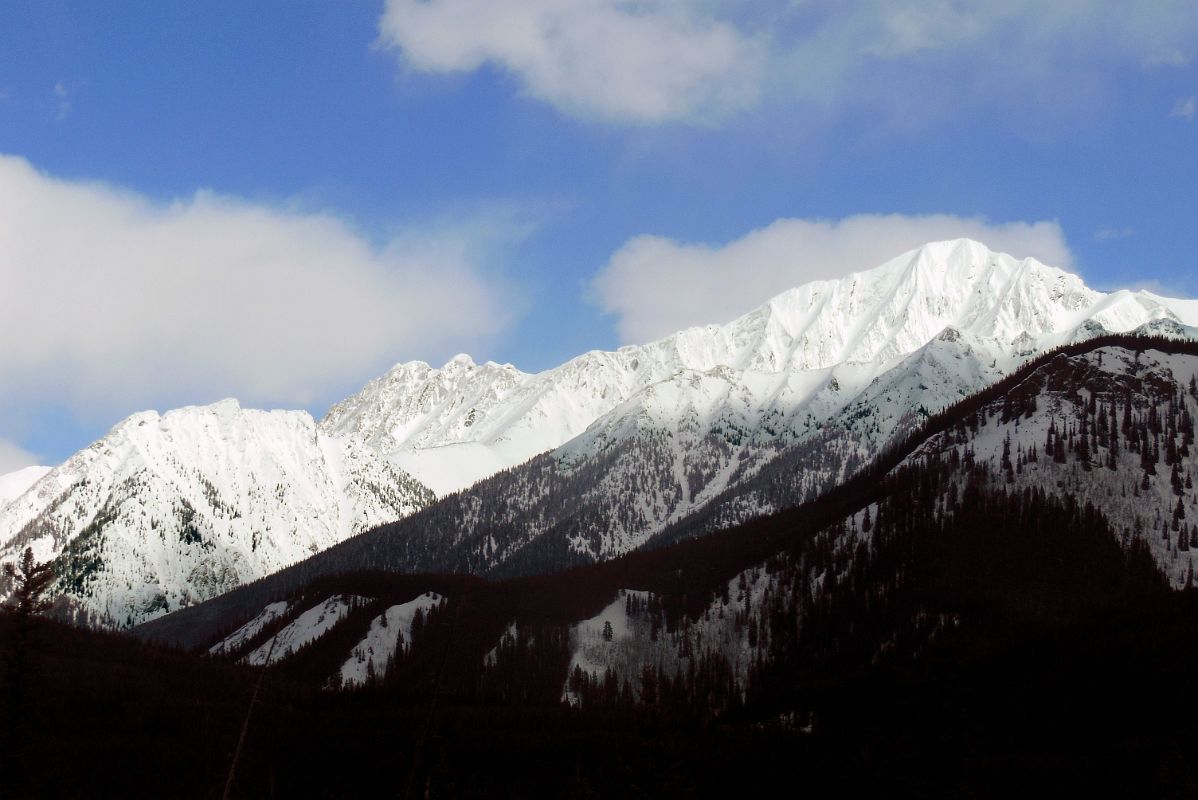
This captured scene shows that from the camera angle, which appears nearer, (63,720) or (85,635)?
(63,720)

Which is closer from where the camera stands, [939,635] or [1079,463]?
[939,635]

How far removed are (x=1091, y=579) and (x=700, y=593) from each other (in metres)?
78.3

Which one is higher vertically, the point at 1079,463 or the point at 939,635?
the point at 1079,463

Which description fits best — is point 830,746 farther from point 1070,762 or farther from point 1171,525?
point 1171,525

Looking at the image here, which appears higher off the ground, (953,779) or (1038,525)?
(1038,525)

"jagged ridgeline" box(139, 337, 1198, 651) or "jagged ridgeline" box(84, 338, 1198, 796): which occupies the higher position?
"jagged ridgeline" box(139, 337, 1198, 651)

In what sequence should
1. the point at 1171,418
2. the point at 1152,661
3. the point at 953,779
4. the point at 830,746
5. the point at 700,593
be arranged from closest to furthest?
the point at 953,779
the point at 1152,661
the point at 830,746
the point at 1171,418
the point at 700,593

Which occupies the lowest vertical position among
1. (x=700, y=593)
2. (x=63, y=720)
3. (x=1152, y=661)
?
(x=63, y=720)

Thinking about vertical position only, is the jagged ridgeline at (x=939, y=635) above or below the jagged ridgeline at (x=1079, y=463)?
below

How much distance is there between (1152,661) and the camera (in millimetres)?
104875

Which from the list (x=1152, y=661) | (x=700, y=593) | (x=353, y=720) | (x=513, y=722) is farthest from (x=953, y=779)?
(x=700, y=593)

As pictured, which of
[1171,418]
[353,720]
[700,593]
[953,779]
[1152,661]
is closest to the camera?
[953,779]

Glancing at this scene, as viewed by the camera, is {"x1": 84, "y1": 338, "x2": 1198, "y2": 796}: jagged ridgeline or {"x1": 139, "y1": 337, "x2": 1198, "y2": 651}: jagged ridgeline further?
{"x1": 139, "y1": 337, "x2": 1198, "y2": 651}: jagged ridgeline

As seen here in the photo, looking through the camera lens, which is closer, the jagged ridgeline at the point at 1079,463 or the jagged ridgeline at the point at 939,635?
the jagged ridgeline at the point at 939,635
